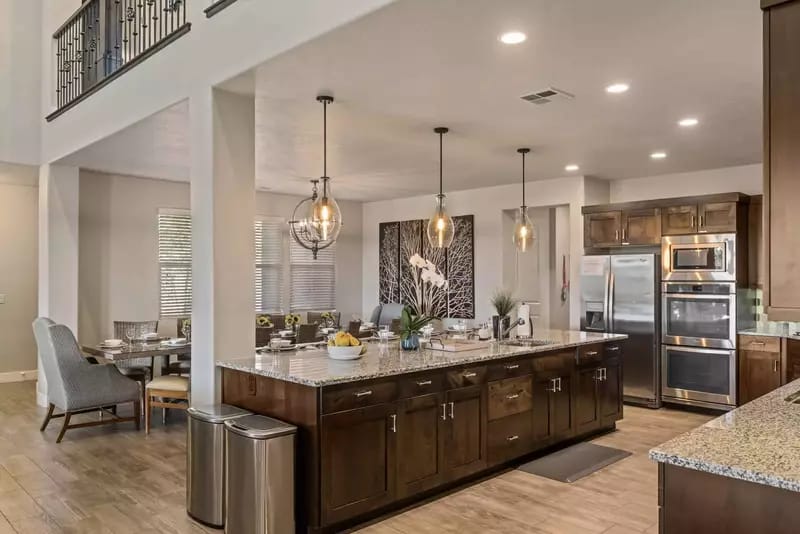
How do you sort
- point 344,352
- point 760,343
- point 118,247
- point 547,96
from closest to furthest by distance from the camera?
point 344,352
point 547,96
point 760,343
point 118,247

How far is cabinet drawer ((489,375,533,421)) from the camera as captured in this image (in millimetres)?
4309

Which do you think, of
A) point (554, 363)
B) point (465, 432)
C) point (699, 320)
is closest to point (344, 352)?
point (465, 432)

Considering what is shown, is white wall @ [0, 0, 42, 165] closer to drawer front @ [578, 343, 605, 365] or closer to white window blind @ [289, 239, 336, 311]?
white window blind @ [289, 239, 336, 311]

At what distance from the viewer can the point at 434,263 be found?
9.42m

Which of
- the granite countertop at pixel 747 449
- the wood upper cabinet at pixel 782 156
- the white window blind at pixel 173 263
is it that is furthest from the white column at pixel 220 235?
the white window blind at pixel 173 263

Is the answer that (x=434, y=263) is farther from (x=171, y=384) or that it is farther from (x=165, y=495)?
(x=165, y=495)

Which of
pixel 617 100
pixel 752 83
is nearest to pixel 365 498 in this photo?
pixel 617 100

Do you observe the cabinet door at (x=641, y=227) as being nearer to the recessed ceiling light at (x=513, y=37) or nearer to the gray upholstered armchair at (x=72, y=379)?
the recessed ceiling light at (x=513, y=37)

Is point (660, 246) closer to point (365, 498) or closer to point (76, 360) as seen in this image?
point (365, 498)

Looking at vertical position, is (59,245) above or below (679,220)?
below

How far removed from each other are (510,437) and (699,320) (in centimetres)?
311

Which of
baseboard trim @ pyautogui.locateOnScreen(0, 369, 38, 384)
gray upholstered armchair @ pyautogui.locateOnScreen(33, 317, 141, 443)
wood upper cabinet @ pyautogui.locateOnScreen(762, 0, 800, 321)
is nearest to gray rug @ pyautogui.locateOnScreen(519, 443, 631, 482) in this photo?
wood upper cabinet @ pyautogui.locateOnScreen(762, 0, 800, 321)

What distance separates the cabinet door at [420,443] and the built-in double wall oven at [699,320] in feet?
12.4

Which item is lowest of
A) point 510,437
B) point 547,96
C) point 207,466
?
point 510,437
